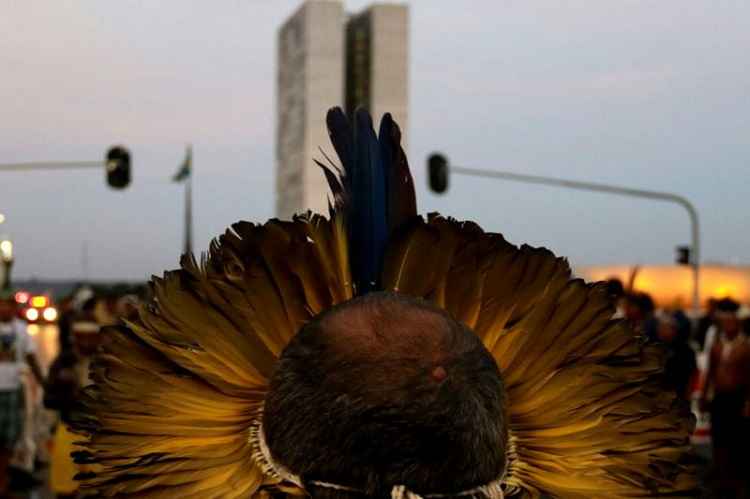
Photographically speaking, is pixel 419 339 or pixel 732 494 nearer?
pixel 419 339

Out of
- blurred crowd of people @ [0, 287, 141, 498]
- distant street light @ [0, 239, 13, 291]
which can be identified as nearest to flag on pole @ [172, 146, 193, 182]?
distant street light @ [0, 239, 13, 291]

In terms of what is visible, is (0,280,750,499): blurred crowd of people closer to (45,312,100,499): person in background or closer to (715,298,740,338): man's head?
(715,298,740,338): man's head

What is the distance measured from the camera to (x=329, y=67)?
5425 cm

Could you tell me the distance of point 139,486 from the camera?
120cm

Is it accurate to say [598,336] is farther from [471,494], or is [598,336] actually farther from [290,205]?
[290,205]

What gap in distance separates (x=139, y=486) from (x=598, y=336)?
1.77ft

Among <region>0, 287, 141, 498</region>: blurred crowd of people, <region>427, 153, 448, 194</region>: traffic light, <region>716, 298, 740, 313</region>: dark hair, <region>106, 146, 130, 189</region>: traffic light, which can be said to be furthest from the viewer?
<region>427, 153, 448, 194</region>: traffic light

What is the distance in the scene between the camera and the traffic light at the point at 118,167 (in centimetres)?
1991

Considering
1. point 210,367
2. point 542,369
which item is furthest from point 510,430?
point 210,367

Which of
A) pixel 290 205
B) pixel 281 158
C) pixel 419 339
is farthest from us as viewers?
pixel 281 158

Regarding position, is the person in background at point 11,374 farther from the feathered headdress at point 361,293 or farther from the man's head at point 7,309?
the feathered headdress at point 361,293

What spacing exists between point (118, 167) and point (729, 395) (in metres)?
14.2

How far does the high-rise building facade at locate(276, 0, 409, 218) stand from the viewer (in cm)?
5312

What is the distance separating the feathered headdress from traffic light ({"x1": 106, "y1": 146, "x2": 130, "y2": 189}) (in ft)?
62.6
